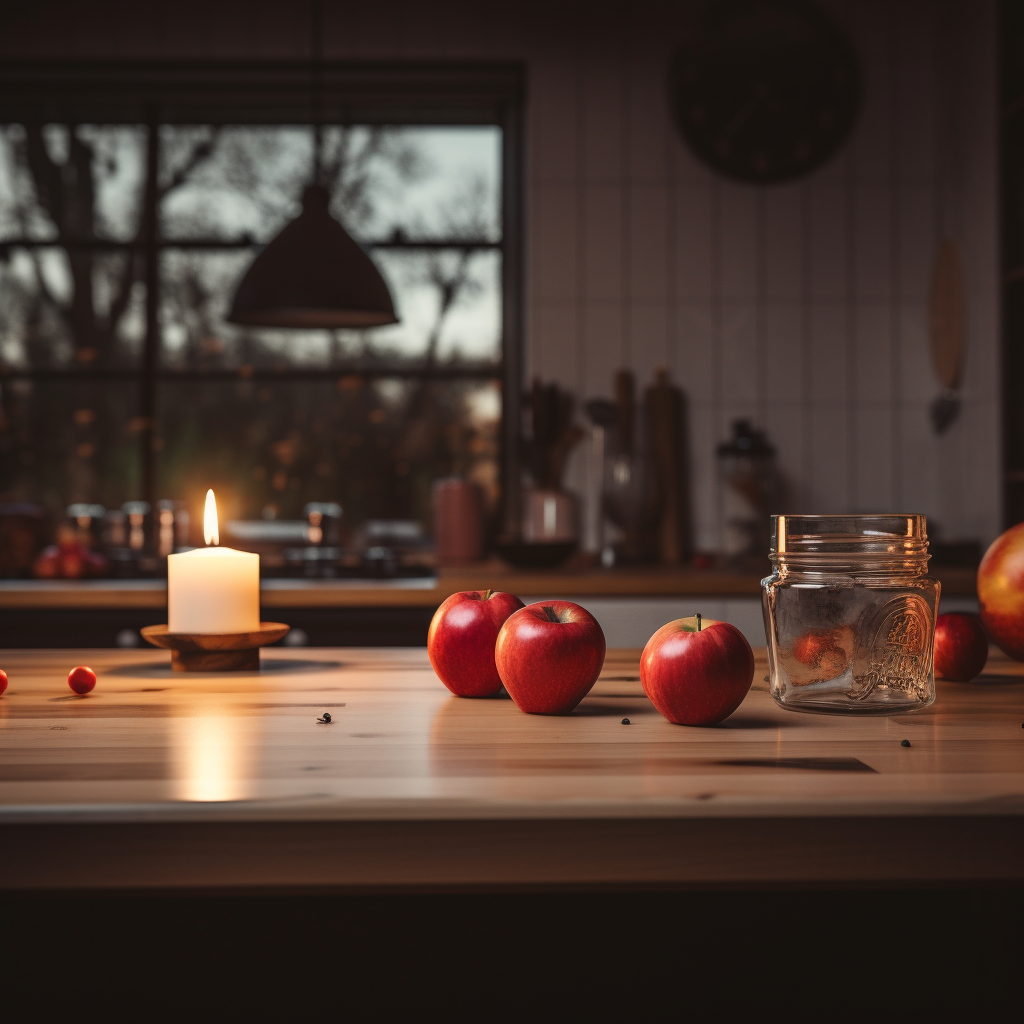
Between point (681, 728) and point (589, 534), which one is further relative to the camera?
point (589, 534)

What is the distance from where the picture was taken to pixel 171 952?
105 cm

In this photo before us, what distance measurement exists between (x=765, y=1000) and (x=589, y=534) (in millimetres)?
2144

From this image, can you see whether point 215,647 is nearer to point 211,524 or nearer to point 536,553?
point 211,524

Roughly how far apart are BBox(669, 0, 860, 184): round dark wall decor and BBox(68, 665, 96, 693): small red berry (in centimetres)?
256

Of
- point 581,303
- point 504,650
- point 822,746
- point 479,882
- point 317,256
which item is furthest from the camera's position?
point 581,303

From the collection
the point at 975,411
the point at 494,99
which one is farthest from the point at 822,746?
the point at 494,99

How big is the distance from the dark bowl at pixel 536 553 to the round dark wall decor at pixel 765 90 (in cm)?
126

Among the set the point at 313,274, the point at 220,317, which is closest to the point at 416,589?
the point at 313,274

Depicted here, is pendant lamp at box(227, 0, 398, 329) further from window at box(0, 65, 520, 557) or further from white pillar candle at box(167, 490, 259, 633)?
window at box(0, 65, 520, 557)

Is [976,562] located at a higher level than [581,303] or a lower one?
lower

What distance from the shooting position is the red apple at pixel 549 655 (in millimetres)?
871

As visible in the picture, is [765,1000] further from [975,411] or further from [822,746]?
[975,411]

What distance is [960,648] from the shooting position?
1.06 meters

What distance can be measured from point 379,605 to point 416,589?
0.30ft
